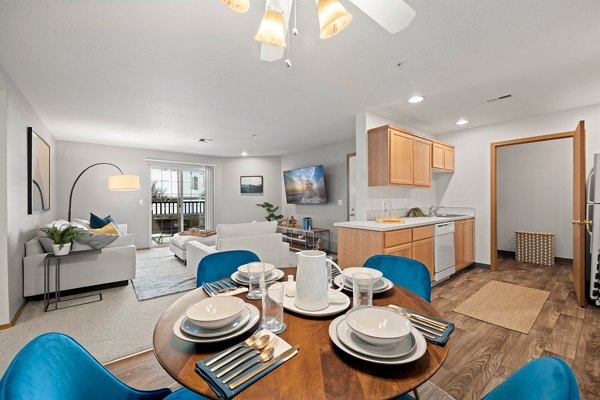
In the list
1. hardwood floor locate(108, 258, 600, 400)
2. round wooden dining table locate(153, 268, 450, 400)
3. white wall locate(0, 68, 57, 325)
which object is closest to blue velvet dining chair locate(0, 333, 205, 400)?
round wooden dining table locate(153, 268, 450, 400)

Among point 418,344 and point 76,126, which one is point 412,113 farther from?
point 76,126

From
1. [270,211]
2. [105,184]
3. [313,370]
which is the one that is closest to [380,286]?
[313,370]

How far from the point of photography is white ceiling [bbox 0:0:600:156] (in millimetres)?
1697

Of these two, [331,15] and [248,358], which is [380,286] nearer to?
[248,358]

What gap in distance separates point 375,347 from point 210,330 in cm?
54

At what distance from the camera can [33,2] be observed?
159 centimetres

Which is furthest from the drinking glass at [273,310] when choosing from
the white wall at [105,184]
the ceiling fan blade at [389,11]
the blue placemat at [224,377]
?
the white wall at [105,184]

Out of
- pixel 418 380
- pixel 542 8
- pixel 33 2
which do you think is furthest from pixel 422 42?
pixel 33 2

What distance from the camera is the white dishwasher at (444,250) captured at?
349 centimetres

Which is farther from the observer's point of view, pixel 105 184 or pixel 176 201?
pixel 176 201

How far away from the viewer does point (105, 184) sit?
219 inches

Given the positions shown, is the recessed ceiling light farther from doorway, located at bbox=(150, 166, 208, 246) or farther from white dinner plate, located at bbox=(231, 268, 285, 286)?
doorway, located at bbox=(150, 166, 208, 246)

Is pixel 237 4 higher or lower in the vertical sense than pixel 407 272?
higher

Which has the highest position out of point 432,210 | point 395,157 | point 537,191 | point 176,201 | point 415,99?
point 415,99
